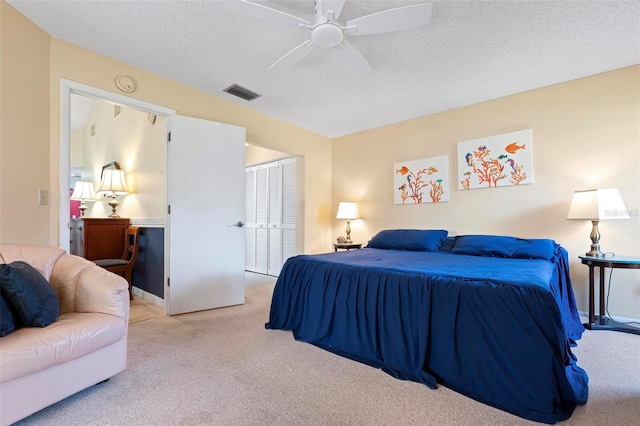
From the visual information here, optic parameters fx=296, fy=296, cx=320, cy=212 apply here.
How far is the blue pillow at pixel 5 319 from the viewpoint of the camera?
53.9 inches

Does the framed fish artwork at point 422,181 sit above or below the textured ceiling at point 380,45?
below

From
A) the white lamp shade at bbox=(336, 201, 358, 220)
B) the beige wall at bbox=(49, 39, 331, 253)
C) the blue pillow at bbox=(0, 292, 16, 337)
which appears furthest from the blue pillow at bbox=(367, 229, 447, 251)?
the blue pillow at bbox=(0, 292, 16, 337)

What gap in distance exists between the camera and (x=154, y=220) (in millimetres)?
3531

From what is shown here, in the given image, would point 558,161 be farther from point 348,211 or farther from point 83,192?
point 83,192

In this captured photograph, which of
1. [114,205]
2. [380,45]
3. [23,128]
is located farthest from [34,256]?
[380,45]

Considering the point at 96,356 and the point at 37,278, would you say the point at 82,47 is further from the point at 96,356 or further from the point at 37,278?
the point at 96,356

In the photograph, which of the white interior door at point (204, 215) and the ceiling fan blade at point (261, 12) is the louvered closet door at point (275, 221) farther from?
the ceiling fan blade at point (261, 12)

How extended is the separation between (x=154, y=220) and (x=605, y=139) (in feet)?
16.1

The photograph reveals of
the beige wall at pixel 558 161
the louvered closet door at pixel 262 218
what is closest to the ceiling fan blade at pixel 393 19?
the beige wall at pixel 558 161

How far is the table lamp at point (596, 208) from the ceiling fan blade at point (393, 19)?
7.52ft

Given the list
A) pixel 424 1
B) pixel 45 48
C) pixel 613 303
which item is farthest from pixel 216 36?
pixel 613 303

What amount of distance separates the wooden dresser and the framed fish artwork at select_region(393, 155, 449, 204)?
379cm

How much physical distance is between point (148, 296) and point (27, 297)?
2386mm

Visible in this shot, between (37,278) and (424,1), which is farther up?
(424,1)
